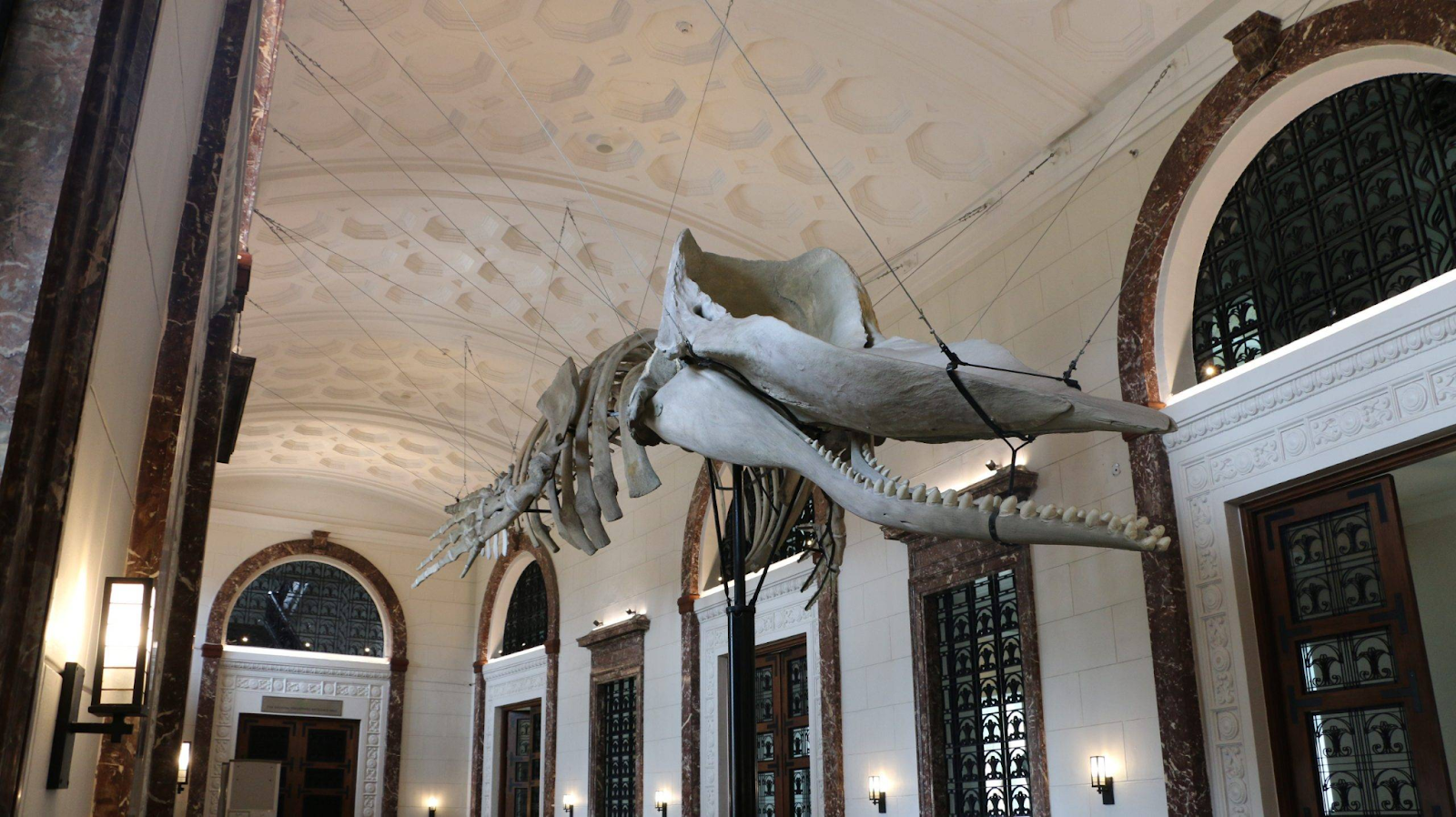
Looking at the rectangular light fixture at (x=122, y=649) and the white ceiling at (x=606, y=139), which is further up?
the white ceiling at (x=606, y=139)

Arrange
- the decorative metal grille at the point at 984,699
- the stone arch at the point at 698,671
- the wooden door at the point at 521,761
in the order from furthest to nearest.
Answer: the wooden door at the point at 521,761, the stone arch at the point at 698,671, the decorative metal grille at the point at 984,699

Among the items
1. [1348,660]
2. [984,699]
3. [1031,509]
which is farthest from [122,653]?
[984,699]

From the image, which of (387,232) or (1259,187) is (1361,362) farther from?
(387,232)

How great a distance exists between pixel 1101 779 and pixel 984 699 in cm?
138

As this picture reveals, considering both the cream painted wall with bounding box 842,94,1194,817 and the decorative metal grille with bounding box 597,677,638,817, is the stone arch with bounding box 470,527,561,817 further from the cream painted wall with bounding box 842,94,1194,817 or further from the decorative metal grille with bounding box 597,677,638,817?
the cream painted wall with bounding box 842,94,1194,817

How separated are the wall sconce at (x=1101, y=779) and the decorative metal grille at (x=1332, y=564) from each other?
1.54 metres

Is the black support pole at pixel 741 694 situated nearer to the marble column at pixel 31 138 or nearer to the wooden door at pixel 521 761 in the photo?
the marble column at pixel 31 138

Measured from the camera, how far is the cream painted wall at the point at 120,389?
7.43ft

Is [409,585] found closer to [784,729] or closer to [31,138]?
[784,729]

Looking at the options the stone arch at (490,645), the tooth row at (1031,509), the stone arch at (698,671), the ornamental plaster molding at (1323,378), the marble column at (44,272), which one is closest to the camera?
the marble column at (44,272)

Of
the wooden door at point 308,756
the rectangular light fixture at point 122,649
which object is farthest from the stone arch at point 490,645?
the rectangular light fixture at point 122,649

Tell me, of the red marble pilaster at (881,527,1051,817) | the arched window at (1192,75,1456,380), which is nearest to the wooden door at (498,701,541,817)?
the red marble pilaster at (881,527,1051,817)

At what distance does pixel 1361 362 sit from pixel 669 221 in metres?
6.22

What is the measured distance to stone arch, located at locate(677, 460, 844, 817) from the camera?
31.4 ft
